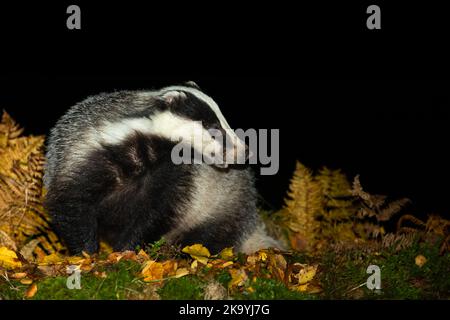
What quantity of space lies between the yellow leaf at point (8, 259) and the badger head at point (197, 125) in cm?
140

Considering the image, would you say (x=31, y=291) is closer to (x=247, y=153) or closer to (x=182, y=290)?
(x=182, y=290)

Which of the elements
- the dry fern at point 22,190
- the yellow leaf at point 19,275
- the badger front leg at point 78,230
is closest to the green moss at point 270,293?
the yellow leaf at point 19,275

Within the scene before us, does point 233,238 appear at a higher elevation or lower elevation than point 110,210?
lower

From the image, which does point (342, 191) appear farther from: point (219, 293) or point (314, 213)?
point (219, 293)

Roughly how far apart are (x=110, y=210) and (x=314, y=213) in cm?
240

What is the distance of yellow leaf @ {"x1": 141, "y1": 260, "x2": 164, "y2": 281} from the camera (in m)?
3.25

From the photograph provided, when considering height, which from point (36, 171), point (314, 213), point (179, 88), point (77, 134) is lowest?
point (314, 213)

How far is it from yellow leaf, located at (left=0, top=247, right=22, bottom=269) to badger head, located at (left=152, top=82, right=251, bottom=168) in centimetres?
140

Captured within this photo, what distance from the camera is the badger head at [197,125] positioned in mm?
4453

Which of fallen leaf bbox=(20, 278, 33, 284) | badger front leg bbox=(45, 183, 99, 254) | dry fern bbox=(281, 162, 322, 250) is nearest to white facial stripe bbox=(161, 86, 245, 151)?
badger front leg bbox=(45, 183, 99, 254)

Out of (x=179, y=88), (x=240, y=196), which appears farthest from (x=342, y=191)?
(x=179, y=88)

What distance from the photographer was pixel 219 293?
10.2 feet

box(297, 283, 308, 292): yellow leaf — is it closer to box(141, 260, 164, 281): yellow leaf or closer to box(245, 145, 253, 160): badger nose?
box(141, 260, 164, 281): yellow leaf

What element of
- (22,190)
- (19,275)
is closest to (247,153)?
(22,190)
